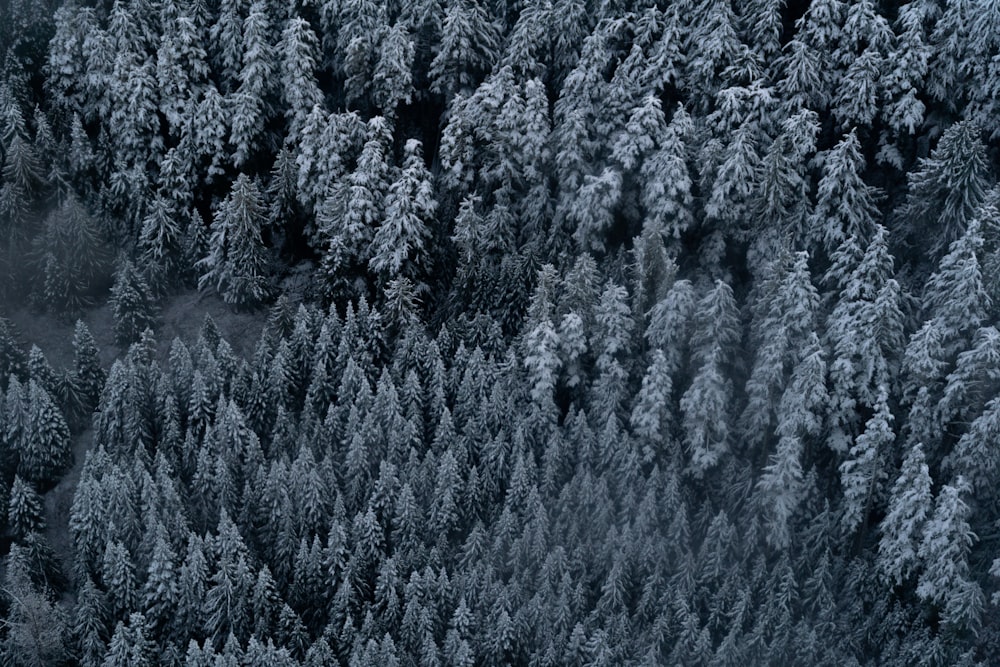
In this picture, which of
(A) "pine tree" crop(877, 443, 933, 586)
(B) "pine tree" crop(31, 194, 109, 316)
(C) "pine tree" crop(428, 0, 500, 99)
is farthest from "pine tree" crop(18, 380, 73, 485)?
(A) "pine tree" crop(877, 443, 933, 586)

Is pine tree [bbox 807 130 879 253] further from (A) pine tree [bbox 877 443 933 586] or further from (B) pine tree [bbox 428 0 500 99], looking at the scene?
(B) pine tree [bbox 428 0 500 99]

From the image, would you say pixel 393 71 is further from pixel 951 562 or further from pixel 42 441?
pixel 951 562

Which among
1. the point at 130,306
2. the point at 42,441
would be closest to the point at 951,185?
the point at 130,306

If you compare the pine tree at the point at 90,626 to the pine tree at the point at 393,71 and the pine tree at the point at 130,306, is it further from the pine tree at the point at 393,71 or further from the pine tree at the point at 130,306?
the pine tree at the point at 393,71

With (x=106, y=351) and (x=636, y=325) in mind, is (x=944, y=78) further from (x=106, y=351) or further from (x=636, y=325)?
(x=106, y=351)

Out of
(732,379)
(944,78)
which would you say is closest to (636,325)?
(732,379)
